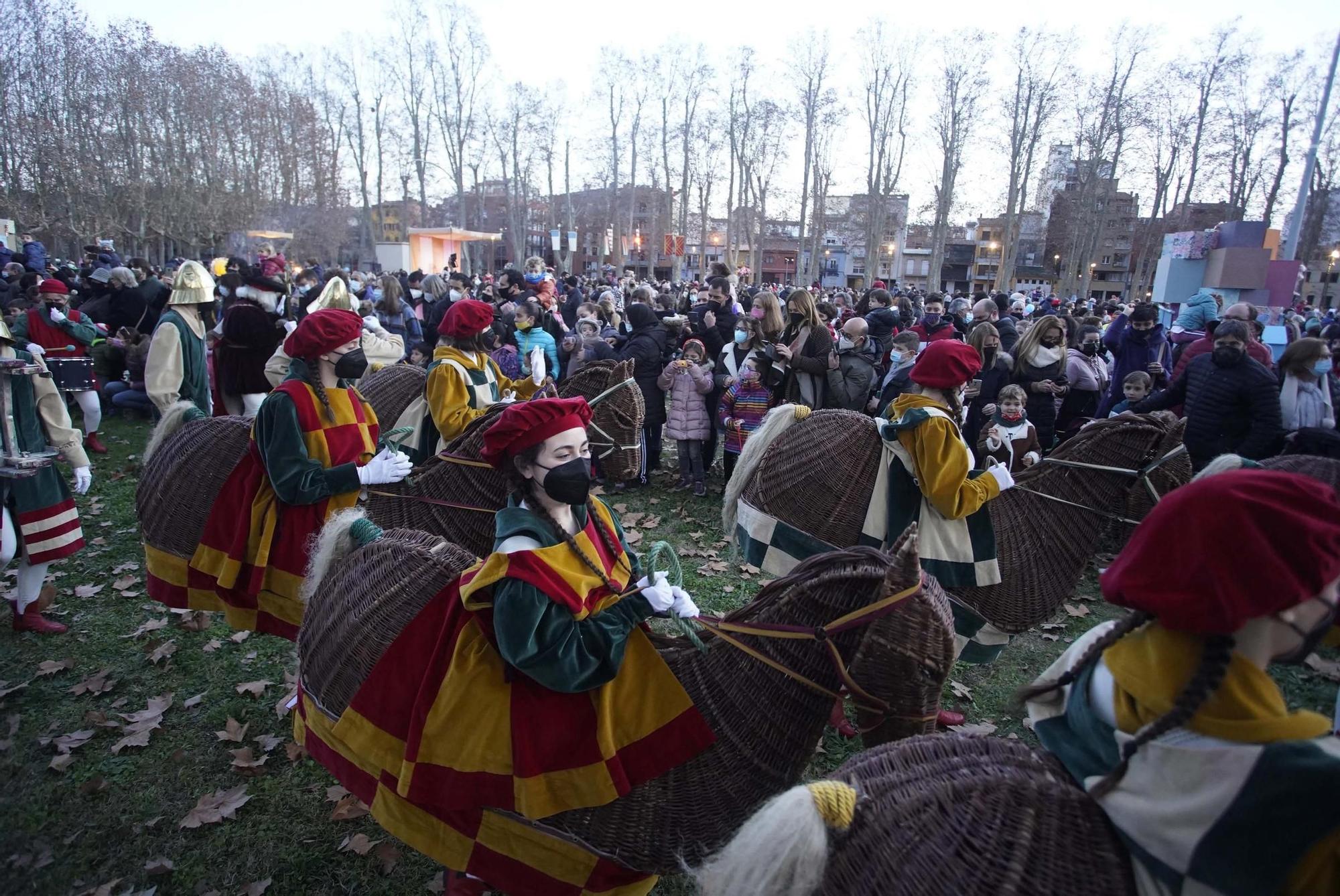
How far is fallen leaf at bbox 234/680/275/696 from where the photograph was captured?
4336 mm

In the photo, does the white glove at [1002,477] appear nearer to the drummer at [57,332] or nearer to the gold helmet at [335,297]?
the gold helmet at [335,297]

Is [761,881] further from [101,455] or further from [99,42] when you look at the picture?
[99,42]

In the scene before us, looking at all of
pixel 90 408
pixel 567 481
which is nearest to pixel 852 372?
pixel 567 481

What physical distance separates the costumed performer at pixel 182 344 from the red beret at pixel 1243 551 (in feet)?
23.0

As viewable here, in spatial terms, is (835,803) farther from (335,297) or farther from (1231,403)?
(335,297)

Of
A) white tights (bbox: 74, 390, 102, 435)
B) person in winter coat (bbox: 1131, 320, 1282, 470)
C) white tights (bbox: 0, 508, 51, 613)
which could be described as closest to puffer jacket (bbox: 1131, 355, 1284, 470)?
person in winter coat (bbox: 1131, 320, 1282, 470)

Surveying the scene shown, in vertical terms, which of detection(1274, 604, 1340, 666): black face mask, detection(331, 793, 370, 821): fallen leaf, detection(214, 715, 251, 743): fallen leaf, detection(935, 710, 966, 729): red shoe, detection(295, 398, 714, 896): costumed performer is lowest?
detection(331, 793, 370, 821): fallen leaf

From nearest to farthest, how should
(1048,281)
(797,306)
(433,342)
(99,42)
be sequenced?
(797,306) < (433,342) < (99,42) < (1048,281)

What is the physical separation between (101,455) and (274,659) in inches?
240

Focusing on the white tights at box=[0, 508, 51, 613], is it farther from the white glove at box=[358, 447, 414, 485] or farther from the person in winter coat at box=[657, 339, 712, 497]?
the person in winter coat at box=[657, 339, 712, 497]

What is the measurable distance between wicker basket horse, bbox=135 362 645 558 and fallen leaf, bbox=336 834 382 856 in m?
1.50

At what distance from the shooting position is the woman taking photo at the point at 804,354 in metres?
7.27

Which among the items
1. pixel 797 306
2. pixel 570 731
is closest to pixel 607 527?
pixel 570 731

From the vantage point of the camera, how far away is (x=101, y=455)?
8.77 meters
